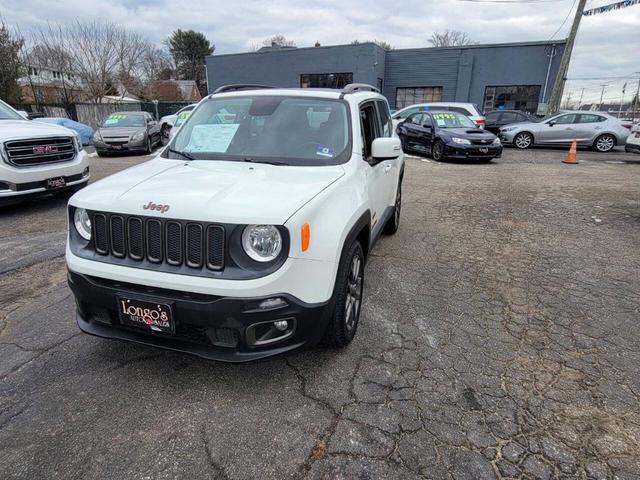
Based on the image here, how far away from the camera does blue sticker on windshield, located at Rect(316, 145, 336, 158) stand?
3224 millimetres

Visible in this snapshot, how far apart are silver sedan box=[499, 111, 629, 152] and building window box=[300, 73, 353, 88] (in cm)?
1216

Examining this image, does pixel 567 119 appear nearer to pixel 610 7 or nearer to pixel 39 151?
pixel 610 7

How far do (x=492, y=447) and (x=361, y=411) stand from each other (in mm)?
720

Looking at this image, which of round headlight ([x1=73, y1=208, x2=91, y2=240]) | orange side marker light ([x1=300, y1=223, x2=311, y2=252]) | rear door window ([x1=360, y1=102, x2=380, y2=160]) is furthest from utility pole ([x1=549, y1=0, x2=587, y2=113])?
round headlight ([x1=73, y1=208, x2=91, y2=240])

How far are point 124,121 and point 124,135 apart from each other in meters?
1.29

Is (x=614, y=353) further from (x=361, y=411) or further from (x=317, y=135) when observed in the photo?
(x=317, y=135)

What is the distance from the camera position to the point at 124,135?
13.3m

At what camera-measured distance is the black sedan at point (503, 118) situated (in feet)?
55.5

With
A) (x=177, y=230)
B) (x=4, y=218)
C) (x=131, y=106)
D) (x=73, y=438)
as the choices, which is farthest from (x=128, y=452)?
(x=131, y=106)

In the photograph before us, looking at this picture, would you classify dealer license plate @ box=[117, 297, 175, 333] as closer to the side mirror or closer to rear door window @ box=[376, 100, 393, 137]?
the side mirror

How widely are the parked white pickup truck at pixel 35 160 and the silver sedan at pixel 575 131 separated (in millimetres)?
14781

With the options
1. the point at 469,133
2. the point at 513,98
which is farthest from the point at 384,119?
the point at 513,98

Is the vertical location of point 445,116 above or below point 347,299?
above

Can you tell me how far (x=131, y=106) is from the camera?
2739 centimetres
